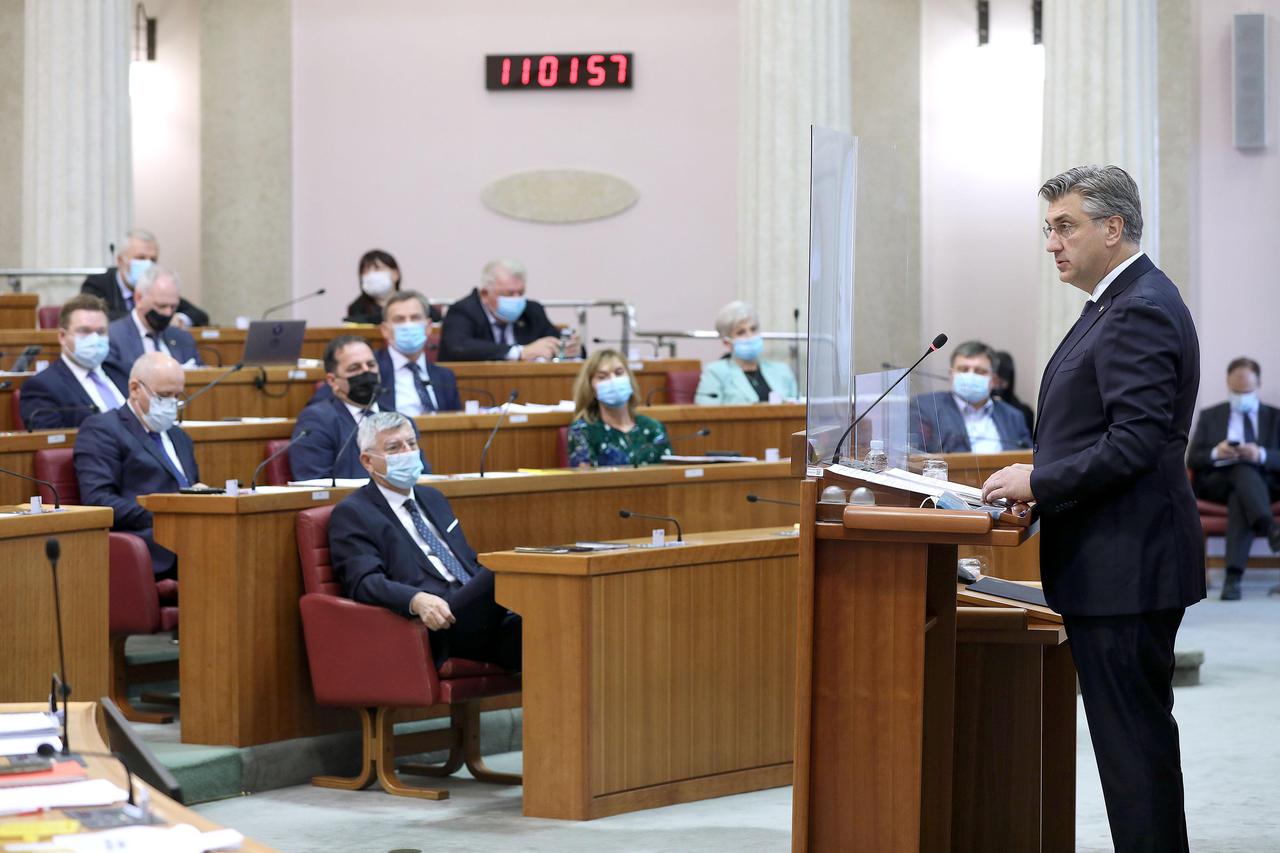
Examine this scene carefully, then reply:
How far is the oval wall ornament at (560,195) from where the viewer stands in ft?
39.6

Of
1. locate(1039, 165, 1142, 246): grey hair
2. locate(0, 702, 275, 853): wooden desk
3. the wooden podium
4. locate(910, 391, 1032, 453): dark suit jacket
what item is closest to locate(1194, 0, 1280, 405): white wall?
locate(910, 391, 1032, 453): dark suit jacket

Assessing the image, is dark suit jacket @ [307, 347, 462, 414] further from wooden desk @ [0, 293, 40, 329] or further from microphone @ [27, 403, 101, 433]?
wooden desk @ [0, 293, 40, 329]

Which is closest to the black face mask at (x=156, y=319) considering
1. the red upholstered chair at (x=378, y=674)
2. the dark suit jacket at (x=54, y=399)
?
the dark suit jacket at (x=54, y=399)

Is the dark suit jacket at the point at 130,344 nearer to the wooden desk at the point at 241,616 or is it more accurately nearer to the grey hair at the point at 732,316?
the wooden desk at the point at 241,616

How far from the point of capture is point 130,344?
7133 mm

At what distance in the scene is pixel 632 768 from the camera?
188 inches

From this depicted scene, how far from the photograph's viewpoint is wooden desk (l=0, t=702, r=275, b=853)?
6.86 ft

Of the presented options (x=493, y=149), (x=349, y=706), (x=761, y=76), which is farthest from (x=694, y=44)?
(x=349, y=706)

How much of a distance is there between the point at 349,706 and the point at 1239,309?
23.0ft

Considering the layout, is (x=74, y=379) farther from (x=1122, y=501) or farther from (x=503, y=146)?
(x=503, y=146)

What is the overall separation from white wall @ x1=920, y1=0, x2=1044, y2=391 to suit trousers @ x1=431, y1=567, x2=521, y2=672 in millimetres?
6773

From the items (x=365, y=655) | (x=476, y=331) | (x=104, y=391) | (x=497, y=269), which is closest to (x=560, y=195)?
(x=497, y=269)

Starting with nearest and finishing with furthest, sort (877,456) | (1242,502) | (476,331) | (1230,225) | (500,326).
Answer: (877,456) < (476,331) < (500,326) < (1242,502) < (1230,225)

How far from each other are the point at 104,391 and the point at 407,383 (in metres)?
1.27
